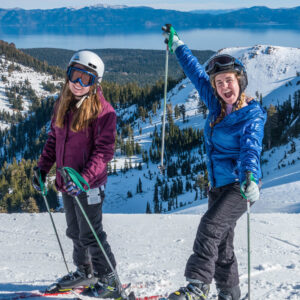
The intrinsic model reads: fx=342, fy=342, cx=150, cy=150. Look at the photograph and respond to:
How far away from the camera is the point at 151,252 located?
6340mm

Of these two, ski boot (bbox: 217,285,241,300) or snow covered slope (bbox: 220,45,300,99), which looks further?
snow covered slope (bbox: 220,45,300,99)

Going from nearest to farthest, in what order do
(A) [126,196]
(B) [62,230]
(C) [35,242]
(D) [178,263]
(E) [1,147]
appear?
(D) [178,263] → (C) [35,242] → (B) [62,230] → (A) [126,196] → (E) [1,147]

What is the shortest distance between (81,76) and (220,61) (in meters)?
1.60

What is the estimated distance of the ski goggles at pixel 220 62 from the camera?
3.60m

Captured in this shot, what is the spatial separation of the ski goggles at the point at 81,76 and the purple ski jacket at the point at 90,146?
181 mm

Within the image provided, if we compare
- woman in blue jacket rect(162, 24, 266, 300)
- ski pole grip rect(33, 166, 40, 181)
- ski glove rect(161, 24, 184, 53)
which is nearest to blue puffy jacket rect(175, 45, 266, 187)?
woman in blue jacket rect(162, 24, 266, 300)

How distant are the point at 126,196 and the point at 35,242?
97.5 meters

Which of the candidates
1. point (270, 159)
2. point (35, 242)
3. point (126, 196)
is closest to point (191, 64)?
point (35, 242)

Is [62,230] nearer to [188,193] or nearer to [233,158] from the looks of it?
[233,158]

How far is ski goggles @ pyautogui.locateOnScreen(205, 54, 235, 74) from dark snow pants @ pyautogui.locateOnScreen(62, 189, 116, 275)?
1994 millimetres

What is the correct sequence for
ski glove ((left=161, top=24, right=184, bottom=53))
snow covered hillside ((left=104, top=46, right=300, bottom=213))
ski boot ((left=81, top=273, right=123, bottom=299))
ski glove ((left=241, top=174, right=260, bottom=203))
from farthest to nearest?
snow covered hillside ((left=104, top=46, right=300, bottom=213)) → ski glove ((left=161, top=24, right=184, bottom=53)) → ski boot ((left=81, top=273, right=123, bottom=299)) → ski glove ((left=241, top=174, right=260, bottom=203))

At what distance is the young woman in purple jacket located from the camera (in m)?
3.88

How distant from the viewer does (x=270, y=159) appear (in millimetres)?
84438

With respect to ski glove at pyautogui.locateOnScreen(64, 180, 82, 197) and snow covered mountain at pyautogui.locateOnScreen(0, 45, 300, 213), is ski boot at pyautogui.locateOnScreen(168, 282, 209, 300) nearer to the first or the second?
ski glove at pyautogui.locateOnScreen(64, 180, 82, 197)
